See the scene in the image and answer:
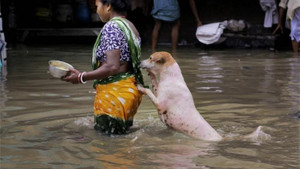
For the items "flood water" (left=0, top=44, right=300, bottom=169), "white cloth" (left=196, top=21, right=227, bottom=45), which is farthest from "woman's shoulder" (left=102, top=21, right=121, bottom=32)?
"white cloth" (left=196, top=21, right=227, bottom=45)

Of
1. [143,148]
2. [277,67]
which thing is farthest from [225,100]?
[277,67]

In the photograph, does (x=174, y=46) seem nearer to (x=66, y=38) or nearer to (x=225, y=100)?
(x=66, y=38)

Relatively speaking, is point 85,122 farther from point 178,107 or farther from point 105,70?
point 178,107

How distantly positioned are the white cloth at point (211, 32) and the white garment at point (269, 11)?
0.95 m

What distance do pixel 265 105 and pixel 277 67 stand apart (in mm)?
3291

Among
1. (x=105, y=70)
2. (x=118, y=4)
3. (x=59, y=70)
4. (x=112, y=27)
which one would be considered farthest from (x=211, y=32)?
(x=59, y=70)

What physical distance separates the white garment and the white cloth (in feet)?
3.11

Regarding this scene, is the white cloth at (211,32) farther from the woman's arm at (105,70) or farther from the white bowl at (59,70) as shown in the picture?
the white bowl at (59,70)

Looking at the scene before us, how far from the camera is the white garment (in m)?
12.3

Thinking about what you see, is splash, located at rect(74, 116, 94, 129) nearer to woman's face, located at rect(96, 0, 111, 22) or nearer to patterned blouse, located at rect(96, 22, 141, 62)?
patterned blouse, located at rect(96, 22, 141, 62)

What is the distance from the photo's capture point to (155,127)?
14.3 feet

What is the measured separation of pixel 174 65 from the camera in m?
4.05

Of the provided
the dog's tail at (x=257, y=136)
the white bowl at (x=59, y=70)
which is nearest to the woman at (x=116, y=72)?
the white bowl at (x=59, y=70)

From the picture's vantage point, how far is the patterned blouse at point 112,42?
3.92 m
